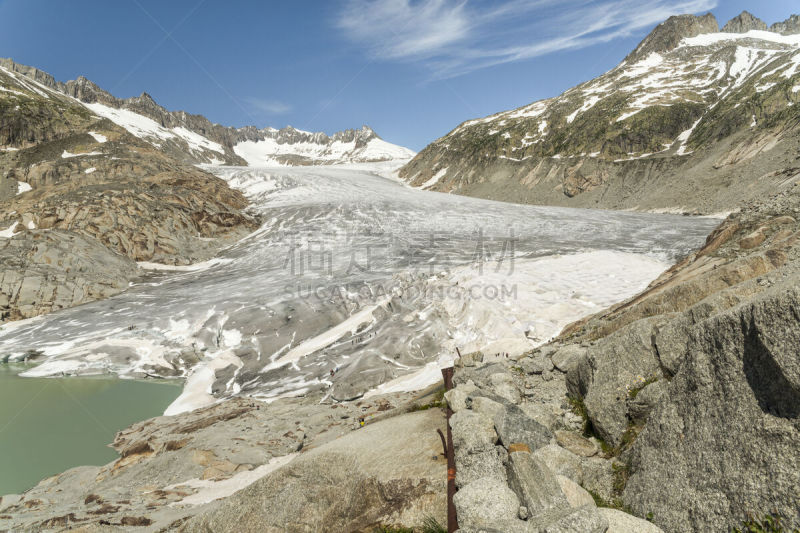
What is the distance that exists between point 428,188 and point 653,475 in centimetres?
8761

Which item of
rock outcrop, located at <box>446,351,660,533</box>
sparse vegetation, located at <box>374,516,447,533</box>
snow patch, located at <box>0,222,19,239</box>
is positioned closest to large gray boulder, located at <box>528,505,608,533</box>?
rock outcrop, located at <box>446,351,660,533</box>

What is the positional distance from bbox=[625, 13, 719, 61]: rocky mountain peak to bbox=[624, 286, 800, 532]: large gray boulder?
14772 centimetres

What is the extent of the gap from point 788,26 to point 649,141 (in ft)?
423

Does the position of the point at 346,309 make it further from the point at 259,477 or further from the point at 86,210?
the point at 86,210

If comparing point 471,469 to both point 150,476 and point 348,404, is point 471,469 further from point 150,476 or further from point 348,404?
point 348,404

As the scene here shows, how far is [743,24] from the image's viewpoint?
427 ft

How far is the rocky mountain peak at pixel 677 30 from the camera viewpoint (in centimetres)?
11662

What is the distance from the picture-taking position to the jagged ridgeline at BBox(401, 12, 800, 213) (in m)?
45.3

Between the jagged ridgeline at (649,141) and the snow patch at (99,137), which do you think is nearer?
the jagged ridgeline at (649,141)

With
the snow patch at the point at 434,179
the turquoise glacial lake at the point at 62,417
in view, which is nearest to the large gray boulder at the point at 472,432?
the turquoise glacial lake at the point at 62,417

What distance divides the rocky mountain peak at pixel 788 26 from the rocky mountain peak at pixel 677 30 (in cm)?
2476

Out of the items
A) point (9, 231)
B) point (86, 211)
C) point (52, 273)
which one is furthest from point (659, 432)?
point (9, 231)

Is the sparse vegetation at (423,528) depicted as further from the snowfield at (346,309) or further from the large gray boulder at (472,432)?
the snowfield at (346,309)

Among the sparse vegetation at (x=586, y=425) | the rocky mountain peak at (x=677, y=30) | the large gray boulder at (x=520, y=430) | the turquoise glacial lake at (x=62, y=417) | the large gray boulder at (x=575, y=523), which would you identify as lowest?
the turquoise glacial lake at (x=62, y=417)
